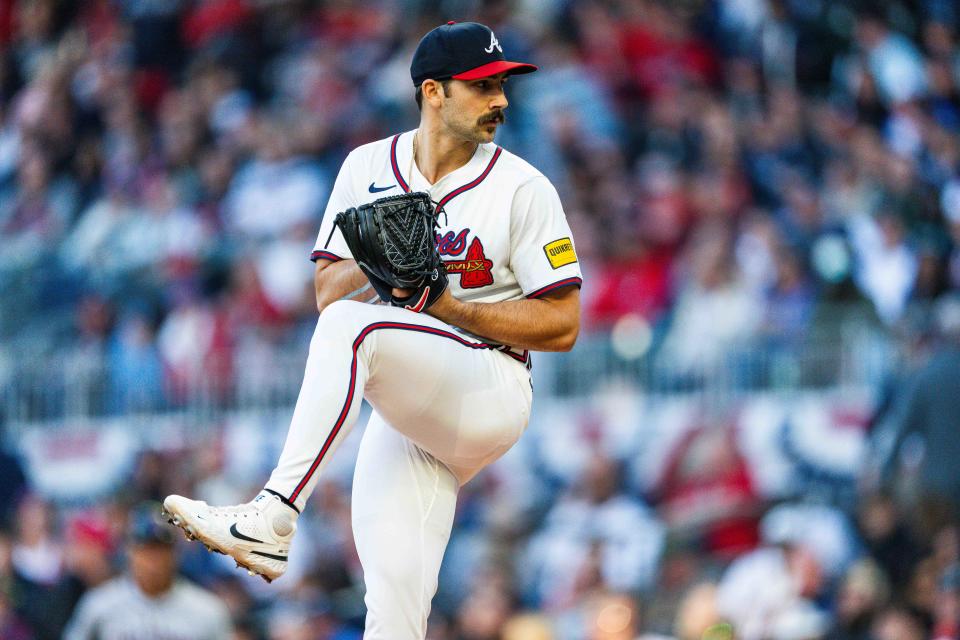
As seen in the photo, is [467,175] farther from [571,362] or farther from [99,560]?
[99,560]

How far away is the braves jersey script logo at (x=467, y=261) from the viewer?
4.10 metres

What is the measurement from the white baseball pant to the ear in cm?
65

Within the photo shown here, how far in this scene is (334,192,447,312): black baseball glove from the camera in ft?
12.2

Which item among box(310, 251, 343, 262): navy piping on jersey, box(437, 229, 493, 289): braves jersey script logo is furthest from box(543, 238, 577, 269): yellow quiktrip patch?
box(310, 251, 343, 262): navy piping on jersey

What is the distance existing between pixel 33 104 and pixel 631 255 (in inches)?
255

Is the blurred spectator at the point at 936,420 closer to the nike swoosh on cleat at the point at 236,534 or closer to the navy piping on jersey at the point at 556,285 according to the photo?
the navy piping on jersey at the point at 556,285

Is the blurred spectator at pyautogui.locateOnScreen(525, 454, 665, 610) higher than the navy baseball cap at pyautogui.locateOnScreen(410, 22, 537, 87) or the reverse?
the reverse

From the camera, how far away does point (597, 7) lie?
10406mm

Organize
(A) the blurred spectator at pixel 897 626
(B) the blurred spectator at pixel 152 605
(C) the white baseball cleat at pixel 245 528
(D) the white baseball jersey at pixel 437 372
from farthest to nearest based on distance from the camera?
(A) the blurred spectator at pixel 897 626
(B) the blurred spectator at pixel 152 605
(D) the white baseball jersey at pixel 437 372
(C) the white baseball cleat at pixel 245 528

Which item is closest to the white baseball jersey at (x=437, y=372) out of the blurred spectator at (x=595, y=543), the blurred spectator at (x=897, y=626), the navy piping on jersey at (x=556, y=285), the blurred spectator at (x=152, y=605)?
the navy piping on jersey at (x=556, y=285)

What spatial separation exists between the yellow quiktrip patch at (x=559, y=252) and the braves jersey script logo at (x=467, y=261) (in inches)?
6.8

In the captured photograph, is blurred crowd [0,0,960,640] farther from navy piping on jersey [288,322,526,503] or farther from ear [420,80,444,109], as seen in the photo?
ear [420,80,444,109]

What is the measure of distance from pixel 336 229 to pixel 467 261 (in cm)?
42

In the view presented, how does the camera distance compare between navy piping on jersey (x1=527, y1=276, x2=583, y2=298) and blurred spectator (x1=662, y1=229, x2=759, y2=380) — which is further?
blurred spectator (x1=662, y1=229, x2=759, y2=380)
